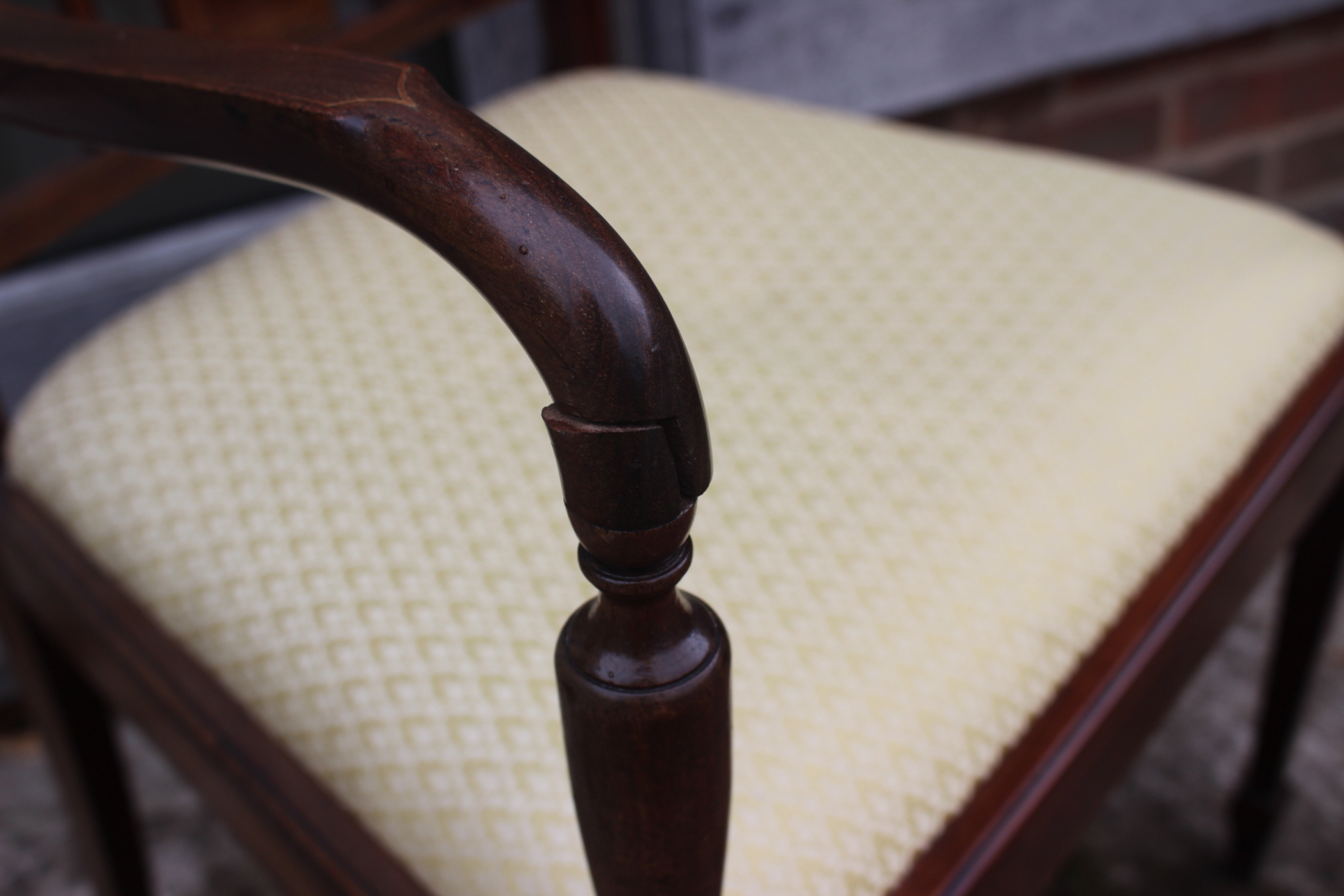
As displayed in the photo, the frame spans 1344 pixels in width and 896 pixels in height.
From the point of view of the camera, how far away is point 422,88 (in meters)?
0.21

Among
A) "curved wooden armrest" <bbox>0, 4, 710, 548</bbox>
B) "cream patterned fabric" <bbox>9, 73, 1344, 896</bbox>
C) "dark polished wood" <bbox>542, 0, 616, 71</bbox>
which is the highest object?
"curved wooden armrest" <bbox>0, 4, 710, 548</bbox>

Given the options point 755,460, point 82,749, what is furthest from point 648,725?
point 82,749

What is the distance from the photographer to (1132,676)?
40 cm

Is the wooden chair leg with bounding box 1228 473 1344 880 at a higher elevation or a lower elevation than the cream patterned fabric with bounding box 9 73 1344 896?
lower

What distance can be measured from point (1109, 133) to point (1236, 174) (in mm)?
237

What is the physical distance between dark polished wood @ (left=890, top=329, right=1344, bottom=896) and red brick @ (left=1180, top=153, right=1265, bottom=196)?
38.8 inches

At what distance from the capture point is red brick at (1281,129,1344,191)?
146 cm

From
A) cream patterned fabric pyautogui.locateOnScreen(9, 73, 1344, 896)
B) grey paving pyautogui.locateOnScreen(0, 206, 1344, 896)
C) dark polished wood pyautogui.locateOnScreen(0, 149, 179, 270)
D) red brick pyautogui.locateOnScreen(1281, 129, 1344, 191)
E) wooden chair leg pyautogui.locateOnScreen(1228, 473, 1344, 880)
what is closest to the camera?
cream patterned fabric pyautogui.locateOnScreen(9, 73, 1344, 896)

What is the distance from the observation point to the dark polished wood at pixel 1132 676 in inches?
13.8

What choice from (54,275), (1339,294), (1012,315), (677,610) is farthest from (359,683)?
(54,275)

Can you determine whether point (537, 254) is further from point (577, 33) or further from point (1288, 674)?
point (1288, 674)

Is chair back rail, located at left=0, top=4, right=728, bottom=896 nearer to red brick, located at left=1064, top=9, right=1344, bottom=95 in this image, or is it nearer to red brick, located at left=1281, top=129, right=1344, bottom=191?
red brick, located at left=1064, top=9, right=1344, bottom=95

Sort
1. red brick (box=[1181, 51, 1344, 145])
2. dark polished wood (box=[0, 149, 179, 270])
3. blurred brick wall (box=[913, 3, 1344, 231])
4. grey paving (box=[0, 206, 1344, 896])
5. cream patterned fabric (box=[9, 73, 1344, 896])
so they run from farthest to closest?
1. red brick (box=[1181, 51, 1344, 145])
2. blurred brick wall (box=[913, 3, 1344, 231])
3. grey paving (box=[0, 206, 1344, 896])
4. dark polished wood (box=[0, 149, 179, 270])
5. cream patterned fabric (box=[9, 73, 1344, 896])

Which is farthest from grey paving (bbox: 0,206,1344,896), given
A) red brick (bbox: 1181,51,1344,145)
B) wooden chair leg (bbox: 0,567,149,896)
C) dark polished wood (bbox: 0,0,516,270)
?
red brick (bbox: 1181,51,1344,145)
